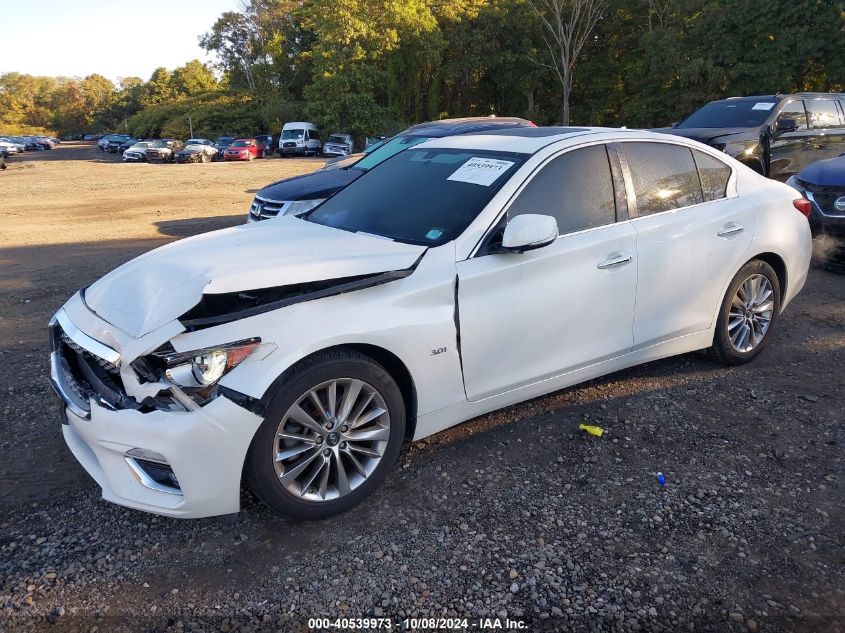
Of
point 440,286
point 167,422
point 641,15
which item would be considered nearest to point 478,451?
point 440,286

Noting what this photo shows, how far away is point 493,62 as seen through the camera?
44.1 m

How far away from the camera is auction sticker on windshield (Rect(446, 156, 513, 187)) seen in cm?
383

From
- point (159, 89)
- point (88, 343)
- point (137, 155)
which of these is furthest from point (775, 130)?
point (159, 89)

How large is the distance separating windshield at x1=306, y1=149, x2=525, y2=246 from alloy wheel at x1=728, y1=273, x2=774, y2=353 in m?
2.05

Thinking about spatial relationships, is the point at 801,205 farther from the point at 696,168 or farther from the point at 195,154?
the point at 195,154

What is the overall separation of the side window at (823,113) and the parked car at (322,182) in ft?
17.3

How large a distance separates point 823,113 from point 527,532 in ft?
35.6

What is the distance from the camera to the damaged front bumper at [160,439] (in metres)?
2.78

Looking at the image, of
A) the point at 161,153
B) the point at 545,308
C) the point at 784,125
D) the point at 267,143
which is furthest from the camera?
the point at 267,143

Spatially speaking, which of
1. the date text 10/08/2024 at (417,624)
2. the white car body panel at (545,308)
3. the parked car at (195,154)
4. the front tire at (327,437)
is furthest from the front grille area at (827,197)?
the parked car at (195,154)

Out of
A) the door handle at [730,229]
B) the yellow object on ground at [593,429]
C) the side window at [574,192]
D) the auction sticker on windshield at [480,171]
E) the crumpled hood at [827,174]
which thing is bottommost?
the yellow object on ground at [593,429]

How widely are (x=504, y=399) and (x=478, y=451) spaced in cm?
36

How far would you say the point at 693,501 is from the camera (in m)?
3.33

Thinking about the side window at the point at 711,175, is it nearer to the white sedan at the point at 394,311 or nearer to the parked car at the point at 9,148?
the white sedan at the point at 394,311
